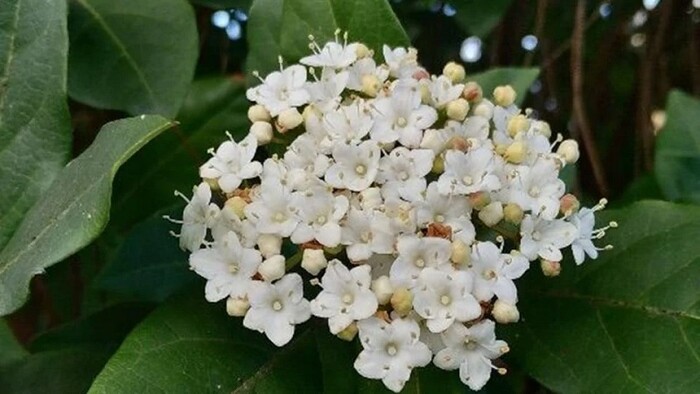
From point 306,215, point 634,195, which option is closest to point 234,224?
point 306,215

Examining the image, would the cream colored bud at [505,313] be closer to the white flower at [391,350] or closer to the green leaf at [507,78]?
the white flower at [391,350]

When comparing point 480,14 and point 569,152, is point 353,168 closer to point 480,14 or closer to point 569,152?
point 569,152

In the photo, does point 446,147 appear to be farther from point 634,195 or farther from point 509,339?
point 634,195

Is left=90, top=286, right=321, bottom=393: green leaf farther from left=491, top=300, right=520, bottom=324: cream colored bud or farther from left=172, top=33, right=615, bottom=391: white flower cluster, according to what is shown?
left=491, top=300, right=520, bottom=324: cream colored bud

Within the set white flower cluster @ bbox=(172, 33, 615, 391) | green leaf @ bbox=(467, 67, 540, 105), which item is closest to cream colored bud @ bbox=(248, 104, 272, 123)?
white flower cluster @ bbox=(172, 33, 615, 391)

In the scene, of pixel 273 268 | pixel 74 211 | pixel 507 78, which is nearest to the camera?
pixel 74 211

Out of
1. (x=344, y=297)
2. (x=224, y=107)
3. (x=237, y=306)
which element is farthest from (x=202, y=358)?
(x=224, y=107)
